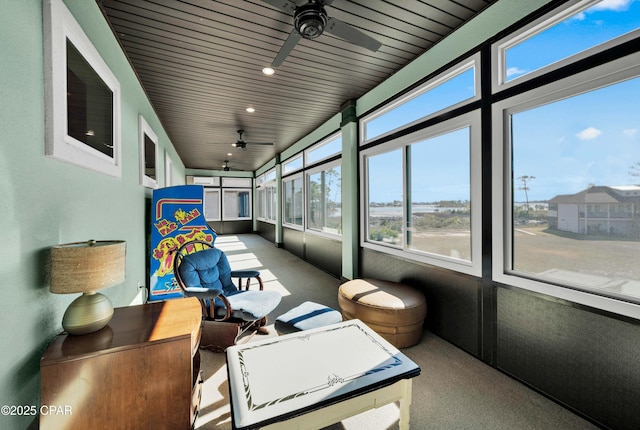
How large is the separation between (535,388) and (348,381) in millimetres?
1729

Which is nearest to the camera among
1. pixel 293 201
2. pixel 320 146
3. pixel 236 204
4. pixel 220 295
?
pixel 220 295

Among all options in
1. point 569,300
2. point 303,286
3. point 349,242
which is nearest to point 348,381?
point 569,300

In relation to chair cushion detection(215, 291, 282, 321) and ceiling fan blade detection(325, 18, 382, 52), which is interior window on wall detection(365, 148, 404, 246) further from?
chair cushion detection(215, 291, 282, 321)

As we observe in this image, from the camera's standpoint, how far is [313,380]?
1.40 metres

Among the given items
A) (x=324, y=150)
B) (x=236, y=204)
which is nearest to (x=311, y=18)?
(x=324, y=150)

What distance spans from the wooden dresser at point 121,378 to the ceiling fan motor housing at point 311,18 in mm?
2307

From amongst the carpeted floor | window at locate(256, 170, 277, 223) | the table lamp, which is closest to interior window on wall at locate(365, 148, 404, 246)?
the carpeted floor

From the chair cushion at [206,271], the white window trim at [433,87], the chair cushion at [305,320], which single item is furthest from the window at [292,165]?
the chair cushion at [305,320]

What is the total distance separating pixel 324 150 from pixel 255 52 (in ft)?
9.83

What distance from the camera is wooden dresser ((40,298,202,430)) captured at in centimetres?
122

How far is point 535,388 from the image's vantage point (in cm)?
204

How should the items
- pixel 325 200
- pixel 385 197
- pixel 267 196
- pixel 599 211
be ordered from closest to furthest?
pixel 599 211, pixel 385 197, pixel 325 200, pixel 267 196

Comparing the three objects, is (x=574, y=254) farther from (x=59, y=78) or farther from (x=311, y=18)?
(x=59, y=78)

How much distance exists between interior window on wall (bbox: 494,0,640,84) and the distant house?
0.95m
